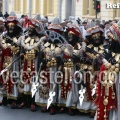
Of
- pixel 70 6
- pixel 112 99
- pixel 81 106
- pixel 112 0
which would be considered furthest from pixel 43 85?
pixel 70 6

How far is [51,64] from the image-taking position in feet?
33.9

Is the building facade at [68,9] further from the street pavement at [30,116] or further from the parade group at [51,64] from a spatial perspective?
the street pavement at [30,116]

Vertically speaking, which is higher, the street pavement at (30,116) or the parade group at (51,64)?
the parade group at (51,64)

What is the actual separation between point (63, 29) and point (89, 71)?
1238 millimetres

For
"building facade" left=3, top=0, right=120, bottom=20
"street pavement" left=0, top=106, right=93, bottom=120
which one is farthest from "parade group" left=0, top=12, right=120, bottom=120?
"building facade" left=3, top=0, right=120, bottom=20

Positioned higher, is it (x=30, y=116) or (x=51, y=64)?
(x=51, y=64)

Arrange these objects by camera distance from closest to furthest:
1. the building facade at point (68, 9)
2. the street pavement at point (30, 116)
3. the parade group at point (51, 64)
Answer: the parade group at point (51, 64), the street pavement at point (30, 116), the building facade at point (68, 9)

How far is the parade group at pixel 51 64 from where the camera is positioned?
10.1 metres

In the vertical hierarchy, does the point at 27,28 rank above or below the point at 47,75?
above

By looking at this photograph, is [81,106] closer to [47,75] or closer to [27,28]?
[47,75]

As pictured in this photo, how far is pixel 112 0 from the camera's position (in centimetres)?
2478

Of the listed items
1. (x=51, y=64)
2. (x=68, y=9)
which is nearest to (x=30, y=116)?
(x=51, y=64)

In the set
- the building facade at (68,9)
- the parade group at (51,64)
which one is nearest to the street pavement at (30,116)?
the parade group at (51,64)

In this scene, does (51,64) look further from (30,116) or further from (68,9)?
(68,9)
